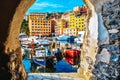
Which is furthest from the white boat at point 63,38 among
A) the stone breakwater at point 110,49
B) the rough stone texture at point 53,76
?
the stone breakwater at point 110,49

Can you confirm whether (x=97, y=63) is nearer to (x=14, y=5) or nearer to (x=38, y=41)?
(x=14, y=5)

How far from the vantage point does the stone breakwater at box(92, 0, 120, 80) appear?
2.77 metres

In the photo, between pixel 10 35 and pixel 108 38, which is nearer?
pixel 108 38

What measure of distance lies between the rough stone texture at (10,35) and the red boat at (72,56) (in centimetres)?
252

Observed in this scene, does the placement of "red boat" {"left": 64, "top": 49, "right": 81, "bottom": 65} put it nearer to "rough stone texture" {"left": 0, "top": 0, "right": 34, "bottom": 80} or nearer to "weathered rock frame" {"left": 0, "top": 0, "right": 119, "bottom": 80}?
"weathered rock frame" {"left": 0, "top": 0, "right": 119, "bottom": 80}

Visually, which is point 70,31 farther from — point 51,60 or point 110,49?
point 110,49

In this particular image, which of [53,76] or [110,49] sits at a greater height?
[110,49]

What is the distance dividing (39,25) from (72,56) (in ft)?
3.32

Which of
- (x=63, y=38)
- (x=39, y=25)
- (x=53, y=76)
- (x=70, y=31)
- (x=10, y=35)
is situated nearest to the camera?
(x=10, y=35)

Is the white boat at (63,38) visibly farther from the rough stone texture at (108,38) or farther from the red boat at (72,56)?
Answer: the rough stone texture at (108,38)

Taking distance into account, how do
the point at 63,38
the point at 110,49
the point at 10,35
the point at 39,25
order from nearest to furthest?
the point at 110,49 → the point at 10,35 → the point at 39,25 → the point at 63,38

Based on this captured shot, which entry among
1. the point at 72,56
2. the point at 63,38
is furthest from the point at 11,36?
the point at 72,56

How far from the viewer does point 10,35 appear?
3.69 meters

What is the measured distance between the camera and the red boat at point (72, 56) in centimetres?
643
